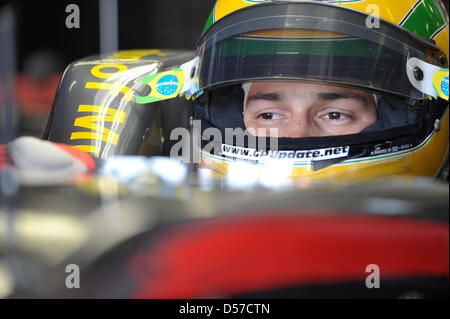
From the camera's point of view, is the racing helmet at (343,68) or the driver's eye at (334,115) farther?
the driver's eye at (334,115)

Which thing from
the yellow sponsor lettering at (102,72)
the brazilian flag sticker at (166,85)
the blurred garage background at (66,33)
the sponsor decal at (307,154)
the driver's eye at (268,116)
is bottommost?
the sponsor decal at (307,154)

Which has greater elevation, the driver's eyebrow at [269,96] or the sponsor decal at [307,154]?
the driver's eyebrow at [269,96]

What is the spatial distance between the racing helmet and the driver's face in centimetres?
7

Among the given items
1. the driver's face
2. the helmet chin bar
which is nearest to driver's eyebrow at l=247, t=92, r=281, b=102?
the driver's face

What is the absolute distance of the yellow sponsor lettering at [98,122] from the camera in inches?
64.6

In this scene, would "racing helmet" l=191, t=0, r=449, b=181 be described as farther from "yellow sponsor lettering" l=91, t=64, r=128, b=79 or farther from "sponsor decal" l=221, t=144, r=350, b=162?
"yellow sponsor lettering" l=91, t=64, r=128, b=79

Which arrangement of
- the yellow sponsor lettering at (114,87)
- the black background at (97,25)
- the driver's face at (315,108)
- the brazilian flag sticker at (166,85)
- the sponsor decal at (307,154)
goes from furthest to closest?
the black background at (97,25), the yellow sponsor lettering at (114,87), the brazilian flag sticker at (166,85), the driver's face at (315,108), the sponsor decal at (307,154)

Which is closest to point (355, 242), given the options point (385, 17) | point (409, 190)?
point (409, 190)

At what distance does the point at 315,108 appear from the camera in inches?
58.7

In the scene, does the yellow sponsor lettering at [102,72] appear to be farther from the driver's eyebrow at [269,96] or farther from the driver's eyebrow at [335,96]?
the driver's eyebrow at [335,96]

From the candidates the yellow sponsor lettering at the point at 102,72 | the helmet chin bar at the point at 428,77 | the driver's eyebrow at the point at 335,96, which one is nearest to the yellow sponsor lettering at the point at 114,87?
the yellow sponsor lettering at the point at 102,72

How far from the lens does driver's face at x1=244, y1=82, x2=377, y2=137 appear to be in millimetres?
1476

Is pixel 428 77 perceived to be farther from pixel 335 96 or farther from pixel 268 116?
pixel 268 116

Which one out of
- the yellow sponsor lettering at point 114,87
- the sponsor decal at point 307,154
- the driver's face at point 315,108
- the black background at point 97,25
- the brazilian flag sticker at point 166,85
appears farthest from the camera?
the black background at point 97,25
